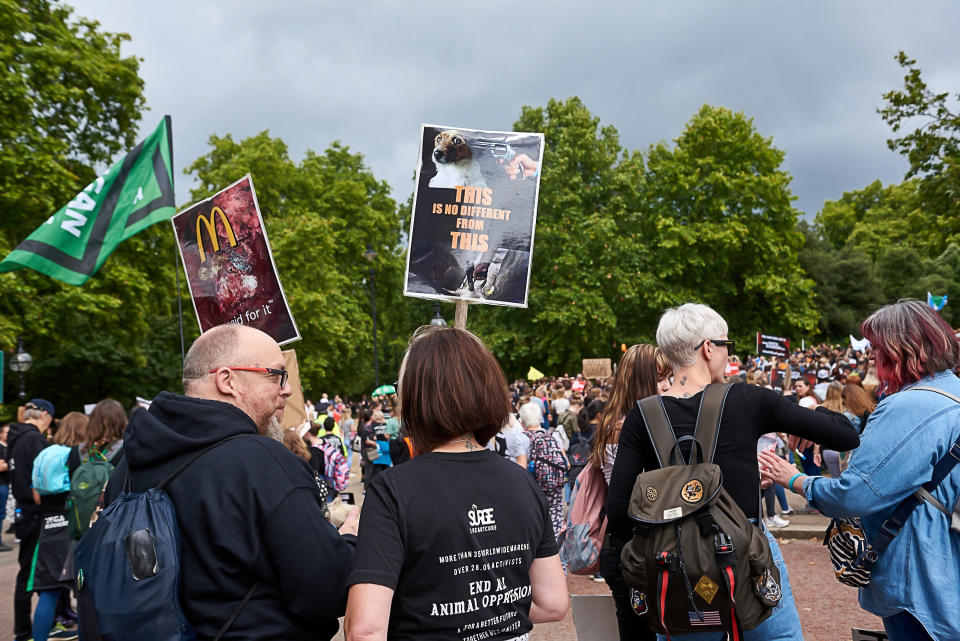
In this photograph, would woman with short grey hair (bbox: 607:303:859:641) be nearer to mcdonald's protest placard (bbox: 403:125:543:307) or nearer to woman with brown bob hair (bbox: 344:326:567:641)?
woman with brown bob hair (bbox: 344:326:567:641)

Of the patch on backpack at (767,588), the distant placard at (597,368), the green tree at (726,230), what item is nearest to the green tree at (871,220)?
the green tree at (726,230)

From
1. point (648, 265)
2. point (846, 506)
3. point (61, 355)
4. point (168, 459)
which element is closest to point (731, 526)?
point (846, 506)

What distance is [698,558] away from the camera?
2.41m

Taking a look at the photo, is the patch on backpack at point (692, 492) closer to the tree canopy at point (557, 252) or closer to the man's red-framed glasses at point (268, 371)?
the man's red-framed glasses at point (268, 371)

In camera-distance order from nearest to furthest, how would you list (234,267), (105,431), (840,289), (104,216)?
(234,267), (105,431), (104,216), (840,289)

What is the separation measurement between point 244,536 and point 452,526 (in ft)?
1.86

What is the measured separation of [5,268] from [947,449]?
6.73 m

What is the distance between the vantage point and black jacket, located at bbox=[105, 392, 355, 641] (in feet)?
6.57

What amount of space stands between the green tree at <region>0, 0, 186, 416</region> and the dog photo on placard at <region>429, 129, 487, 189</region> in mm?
14840

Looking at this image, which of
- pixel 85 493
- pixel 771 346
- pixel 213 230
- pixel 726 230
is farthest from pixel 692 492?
pixel 726 230

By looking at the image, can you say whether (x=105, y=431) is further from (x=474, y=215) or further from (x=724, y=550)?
(x=724, y=550)

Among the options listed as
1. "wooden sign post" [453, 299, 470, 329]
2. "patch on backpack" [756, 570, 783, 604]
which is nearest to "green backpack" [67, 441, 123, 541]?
"wooden sign post" [453, 299, 470, 329]

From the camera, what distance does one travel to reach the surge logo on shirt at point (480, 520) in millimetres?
1981

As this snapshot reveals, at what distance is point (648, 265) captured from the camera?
33.5m
